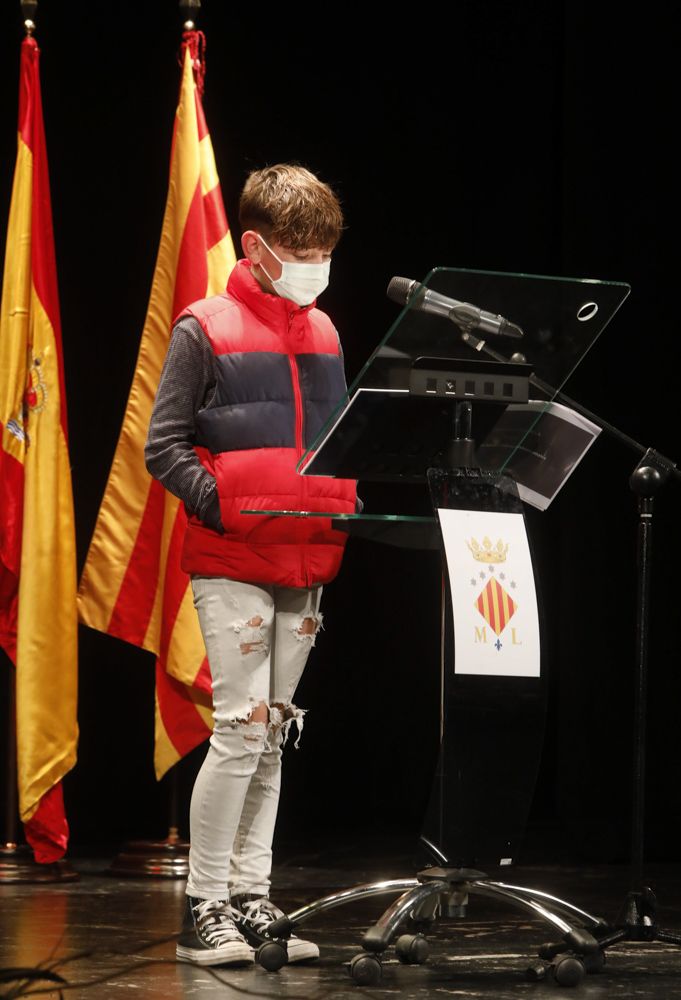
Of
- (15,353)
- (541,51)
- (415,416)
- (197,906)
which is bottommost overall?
(197,906)

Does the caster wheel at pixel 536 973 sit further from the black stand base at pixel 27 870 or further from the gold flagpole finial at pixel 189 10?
the gold flagpole finial at pixel 189 10

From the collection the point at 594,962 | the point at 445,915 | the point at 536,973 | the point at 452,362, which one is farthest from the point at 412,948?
the point at 452,362

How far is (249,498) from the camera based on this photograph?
2695mm

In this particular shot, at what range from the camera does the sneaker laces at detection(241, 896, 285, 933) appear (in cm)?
277

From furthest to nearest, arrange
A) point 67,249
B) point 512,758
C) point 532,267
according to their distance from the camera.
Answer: point 532,267 → point 67,249 → point 512,758

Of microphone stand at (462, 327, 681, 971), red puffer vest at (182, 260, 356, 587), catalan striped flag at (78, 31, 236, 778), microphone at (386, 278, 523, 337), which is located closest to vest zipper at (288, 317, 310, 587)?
red puffer vest at (182, 260, 356, 587)

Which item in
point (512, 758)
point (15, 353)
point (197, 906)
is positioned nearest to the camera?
point (512, 758)

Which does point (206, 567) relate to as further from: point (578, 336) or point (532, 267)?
point (532, 267)

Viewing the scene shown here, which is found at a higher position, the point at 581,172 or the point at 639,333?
the point at 581,172

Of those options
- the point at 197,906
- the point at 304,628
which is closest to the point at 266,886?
the point at 197,906

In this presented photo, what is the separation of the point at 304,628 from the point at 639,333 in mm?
2041

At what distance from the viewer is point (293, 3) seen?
14.9 feet

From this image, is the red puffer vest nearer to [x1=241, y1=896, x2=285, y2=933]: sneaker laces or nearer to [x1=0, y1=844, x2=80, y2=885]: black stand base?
[x1=241, y1=896, x2=285, y2=933]: sneaker laces

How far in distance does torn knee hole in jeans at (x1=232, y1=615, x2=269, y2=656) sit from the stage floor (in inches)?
23.5
